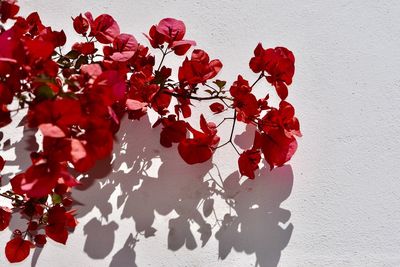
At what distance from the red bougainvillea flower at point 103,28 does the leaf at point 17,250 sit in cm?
44

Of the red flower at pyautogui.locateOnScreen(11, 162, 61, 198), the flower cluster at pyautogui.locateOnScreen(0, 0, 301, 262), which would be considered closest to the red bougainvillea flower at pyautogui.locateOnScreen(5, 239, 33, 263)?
the flower cluster at pyautogui.locateOnScreen(0, 0, 301, 262)

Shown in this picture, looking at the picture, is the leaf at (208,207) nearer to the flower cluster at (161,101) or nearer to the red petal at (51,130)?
the flower cluster at (161,101)

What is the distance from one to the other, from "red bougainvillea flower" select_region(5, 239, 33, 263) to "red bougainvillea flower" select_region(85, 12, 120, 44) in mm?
438

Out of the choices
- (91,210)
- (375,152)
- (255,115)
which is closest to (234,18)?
(255,115)

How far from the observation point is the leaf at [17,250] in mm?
978

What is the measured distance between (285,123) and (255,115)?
64 millimetres

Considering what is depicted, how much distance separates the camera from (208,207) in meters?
1.10

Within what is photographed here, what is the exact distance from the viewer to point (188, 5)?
1247 millimetres

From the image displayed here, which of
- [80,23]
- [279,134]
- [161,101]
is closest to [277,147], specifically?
[279,134]

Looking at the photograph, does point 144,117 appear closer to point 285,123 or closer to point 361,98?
point 285,123

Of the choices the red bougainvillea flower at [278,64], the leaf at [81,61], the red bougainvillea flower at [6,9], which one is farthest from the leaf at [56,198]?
the red bougainvillea flower at [278,64]

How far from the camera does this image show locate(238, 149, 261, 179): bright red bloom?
1.07m

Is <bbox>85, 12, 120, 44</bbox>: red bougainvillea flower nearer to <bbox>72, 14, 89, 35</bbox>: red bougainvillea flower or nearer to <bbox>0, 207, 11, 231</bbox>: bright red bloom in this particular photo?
<bbox>72, 14, 89, 35</bbox>: red bougainvillea flower

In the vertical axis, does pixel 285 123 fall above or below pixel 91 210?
above
